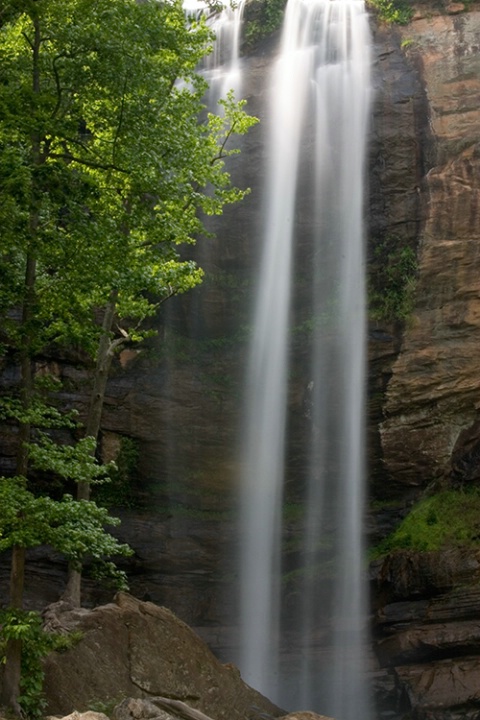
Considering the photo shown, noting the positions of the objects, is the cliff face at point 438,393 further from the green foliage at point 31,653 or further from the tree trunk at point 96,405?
the green foliage at point 31,653

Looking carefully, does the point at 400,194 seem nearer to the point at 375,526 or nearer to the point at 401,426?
the point at 401,426

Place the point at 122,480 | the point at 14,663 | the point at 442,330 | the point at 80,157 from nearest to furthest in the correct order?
1. the point at 14,663
2. the point at 80,157
3. the point at 442,330
4. the point at 122,480

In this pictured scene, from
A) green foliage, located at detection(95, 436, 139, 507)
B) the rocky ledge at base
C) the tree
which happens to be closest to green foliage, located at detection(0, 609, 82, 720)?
the tree

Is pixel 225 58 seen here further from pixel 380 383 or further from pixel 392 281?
pixel 380 383

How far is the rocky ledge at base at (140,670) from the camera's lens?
37.0 feet

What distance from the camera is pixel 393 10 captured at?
25.0 m

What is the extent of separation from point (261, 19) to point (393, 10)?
405 cm

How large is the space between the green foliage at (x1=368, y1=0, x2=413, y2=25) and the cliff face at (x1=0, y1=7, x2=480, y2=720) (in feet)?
3.63

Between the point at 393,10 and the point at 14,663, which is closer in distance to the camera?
the point at 14,663

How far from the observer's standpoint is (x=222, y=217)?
2330cm

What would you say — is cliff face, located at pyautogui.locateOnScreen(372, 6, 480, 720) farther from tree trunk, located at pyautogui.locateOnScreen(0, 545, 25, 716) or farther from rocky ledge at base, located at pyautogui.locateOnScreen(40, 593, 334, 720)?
tree trunk, located at pyautogui.locateOnScreen(0, 545, 25, 716)

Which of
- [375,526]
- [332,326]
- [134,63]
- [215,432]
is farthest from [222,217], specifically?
[134,63]

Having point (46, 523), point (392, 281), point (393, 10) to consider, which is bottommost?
point (46, 523)

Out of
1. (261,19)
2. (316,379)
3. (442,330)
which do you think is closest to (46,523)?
(316,379)
